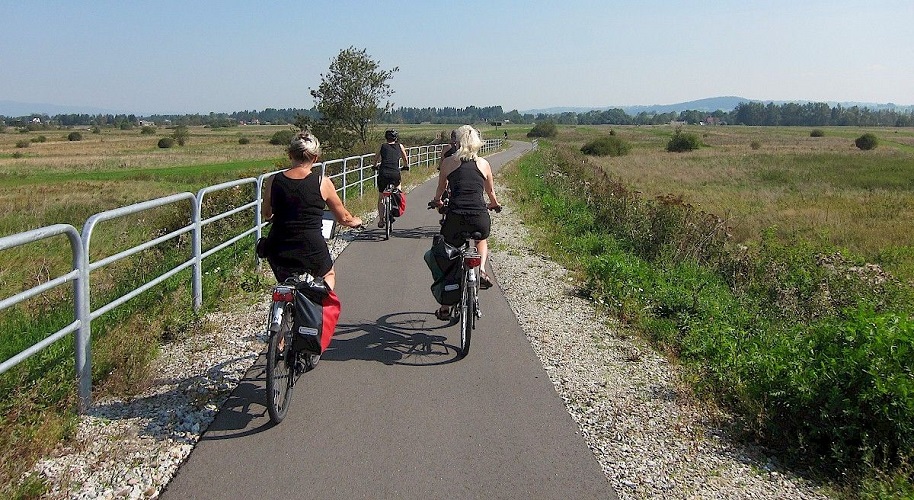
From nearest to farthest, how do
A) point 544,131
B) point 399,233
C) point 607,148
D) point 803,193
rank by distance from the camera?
point 399,233, point 803,193, point 607,148, point 544,131

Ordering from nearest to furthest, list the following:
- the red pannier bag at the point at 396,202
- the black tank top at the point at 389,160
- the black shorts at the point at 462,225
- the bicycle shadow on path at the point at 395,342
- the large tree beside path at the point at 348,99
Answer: the bicycle shadow on path at the point at 395,342 → the black shorts at the point at 462,225 → the black tank top at the point at 389,160 → the red pannier bag at the point at 396,202 → the large tree beside path at the point at 348,99

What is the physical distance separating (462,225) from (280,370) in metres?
2.48

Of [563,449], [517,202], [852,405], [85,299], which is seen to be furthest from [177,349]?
[517,202]

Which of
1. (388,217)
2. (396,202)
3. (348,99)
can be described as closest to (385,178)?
(396,202)

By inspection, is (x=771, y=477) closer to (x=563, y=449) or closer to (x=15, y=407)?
(x=563, y=449)

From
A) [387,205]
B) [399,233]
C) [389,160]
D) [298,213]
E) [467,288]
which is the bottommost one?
[399,233]

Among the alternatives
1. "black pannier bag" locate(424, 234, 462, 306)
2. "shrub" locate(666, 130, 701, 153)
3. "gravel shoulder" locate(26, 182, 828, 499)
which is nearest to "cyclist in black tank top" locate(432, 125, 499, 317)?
"black pannier bag" locate(424, 234, 462, 306)

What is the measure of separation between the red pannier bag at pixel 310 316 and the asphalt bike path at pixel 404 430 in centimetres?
48

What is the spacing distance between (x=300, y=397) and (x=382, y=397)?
1.92 ft

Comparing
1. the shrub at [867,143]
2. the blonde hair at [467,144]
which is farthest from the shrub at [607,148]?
the blonde hair at [467,144]

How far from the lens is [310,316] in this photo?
4965 mm

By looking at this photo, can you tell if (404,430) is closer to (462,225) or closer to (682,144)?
(462,225)

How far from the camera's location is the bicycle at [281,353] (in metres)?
4.61

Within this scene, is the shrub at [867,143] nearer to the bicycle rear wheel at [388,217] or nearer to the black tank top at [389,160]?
the black tank top at [389,160]
